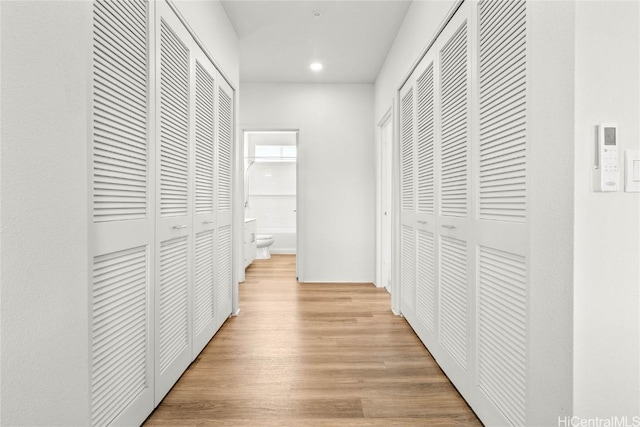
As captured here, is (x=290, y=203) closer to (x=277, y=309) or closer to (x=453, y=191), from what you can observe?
(x=277, y=309)

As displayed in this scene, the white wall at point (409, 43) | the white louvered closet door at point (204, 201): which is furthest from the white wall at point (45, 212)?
the white wall at point (409, 43)

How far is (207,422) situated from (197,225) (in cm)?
111

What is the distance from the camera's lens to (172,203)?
185 cm

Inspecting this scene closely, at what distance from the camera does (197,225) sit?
7.23 ft

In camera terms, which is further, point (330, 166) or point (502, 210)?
point (330, 166)

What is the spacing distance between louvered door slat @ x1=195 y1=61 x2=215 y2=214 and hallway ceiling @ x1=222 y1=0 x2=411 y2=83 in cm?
76

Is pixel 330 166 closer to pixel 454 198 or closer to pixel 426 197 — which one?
pixel 426 197

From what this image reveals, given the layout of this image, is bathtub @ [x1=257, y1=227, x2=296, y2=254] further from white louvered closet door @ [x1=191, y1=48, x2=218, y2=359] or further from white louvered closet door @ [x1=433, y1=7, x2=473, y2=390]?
white louvered closet door @ [x1=433, y1=7, x2=473, y2=390]

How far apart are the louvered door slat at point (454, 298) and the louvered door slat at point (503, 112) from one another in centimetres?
38

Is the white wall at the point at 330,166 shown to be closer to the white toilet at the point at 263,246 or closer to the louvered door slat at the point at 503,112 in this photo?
the white toilet at the point at 263,246

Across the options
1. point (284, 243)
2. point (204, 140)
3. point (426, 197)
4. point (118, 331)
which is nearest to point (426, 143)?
point (426, 197)

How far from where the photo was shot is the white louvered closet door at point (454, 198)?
5.65 ft

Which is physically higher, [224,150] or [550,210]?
[224,150]
